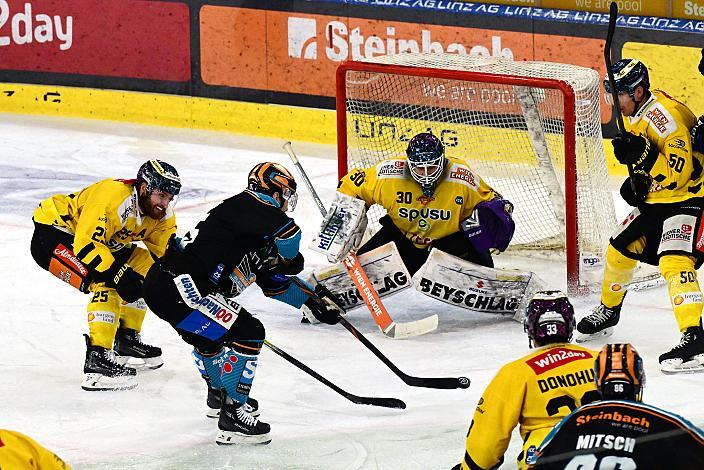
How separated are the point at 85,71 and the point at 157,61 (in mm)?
648

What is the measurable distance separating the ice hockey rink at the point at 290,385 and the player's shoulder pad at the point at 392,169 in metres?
0.68

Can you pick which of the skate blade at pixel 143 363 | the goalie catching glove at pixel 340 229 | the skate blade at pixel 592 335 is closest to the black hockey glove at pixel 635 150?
the skate blade at pixel 592 335

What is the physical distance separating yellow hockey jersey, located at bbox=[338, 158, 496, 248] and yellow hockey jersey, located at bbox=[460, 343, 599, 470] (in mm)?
2784

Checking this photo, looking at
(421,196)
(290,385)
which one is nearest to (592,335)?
(421,196)

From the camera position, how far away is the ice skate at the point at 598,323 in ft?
20.0

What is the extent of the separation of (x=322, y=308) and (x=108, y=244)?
0.94 m

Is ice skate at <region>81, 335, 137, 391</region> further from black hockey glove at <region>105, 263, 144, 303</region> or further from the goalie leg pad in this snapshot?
the goalie leg pad

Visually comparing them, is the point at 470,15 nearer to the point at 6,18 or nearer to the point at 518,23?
the point at 518,23

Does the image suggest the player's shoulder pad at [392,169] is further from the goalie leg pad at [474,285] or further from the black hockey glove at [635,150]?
the black hockey glove at [635,150]

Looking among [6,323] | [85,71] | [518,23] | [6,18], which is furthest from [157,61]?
[6,323]

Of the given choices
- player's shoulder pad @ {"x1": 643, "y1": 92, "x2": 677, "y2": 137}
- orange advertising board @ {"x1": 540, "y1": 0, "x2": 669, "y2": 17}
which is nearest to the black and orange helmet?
player's shoulder pad @ {"x1": 643, "y1": 92, "x2": 677, "y2": 137}

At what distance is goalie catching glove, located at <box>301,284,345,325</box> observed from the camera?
5.95 metres

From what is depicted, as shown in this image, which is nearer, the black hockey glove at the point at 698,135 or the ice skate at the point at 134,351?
the black hockey glove at the point at 698,135

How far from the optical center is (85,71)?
10688 mm
